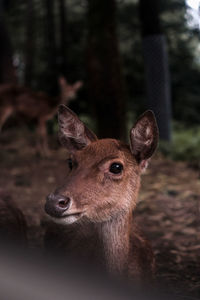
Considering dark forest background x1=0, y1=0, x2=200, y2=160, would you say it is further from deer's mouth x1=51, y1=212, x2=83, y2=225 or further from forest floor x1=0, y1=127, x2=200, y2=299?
deer's mouth x1=51, y1=212, x2=83, y2=225

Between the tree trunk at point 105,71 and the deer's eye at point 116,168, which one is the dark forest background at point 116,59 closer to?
the tree trunk at point 105,71

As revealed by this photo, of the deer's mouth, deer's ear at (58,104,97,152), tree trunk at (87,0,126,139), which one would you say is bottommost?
the deer's mouth

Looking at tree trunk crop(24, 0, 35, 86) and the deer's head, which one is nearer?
the deer's head

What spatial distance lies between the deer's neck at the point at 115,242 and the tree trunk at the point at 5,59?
1139cm

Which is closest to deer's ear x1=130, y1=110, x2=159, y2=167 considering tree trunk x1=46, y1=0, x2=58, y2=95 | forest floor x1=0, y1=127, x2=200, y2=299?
forest floor x1=0, y1=127, x2=200, y2=299

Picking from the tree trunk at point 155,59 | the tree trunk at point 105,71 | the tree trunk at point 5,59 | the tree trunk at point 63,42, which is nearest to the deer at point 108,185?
the tree trunk at point 105,71

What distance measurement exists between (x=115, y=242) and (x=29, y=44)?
1363 cm

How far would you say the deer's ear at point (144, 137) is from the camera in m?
2.92

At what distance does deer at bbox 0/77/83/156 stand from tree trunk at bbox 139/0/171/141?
2.45m

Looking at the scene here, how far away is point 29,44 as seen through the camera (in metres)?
15.9

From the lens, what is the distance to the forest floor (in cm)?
429

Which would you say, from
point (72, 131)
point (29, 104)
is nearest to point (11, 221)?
point (72, 131)

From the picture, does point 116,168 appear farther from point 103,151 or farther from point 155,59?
point 155,59

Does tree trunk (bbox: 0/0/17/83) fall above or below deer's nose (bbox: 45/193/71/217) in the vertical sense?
above
